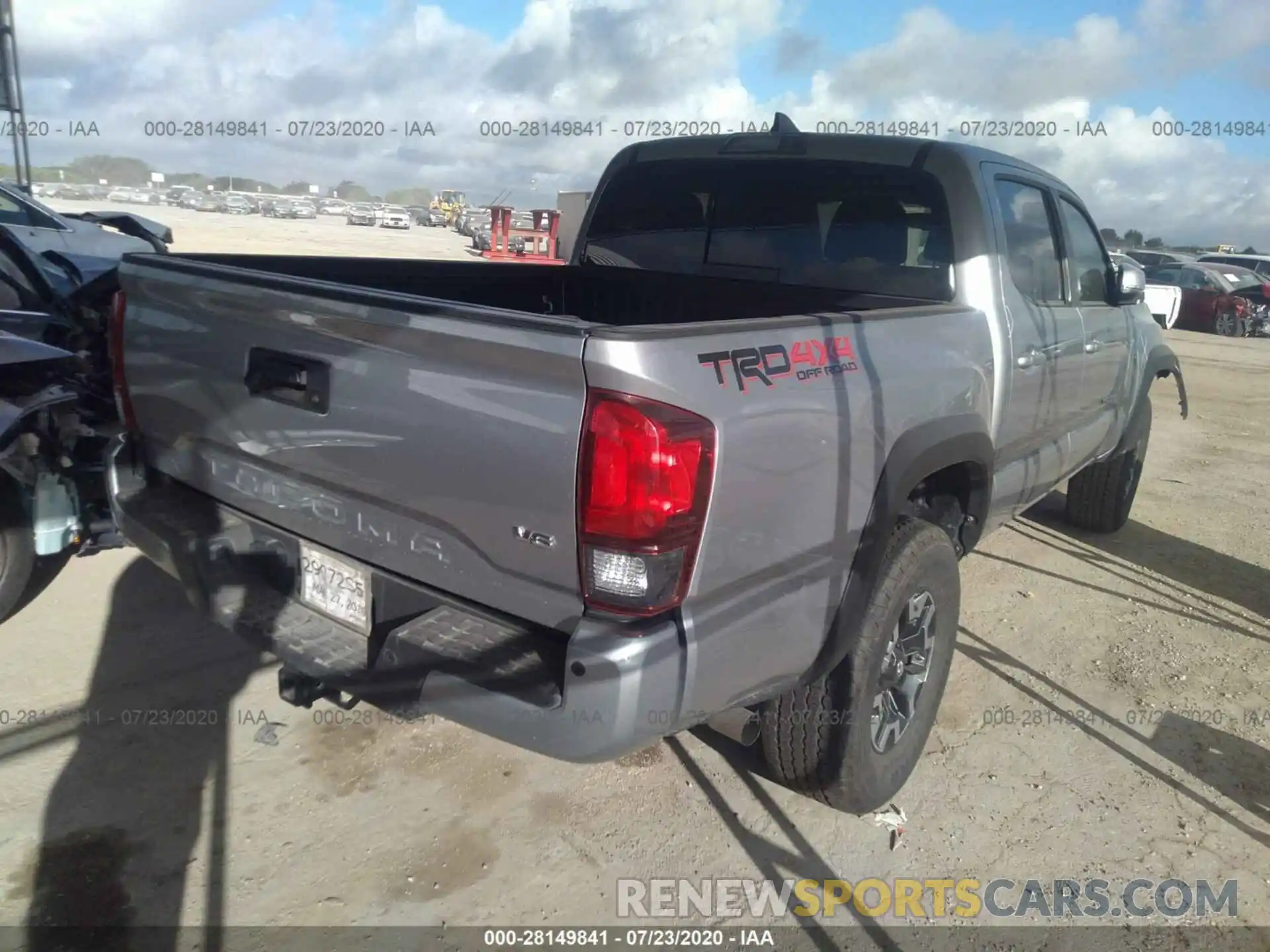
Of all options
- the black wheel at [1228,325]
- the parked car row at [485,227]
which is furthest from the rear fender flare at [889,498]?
the parked car row at [485,227]

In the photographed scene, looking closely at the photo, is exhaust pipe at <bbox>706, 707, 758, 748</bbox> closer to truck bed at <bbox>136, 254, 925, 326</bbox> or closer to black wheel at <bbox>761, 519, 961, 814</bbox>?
black wheel at <bbox>761, 519, 961, 814</bbox>

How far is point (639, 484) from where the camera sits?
1887mm

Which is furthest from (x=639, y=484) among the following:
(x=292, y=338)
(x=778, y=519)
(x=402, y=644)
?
(x=292, y=338)

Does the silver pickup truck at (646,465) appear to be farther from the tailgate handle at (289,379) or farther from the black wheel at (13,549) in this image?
the black wheel at (13,549)

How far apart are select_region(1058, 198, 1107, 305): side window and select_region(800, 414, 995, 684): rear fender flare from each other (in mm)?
1661

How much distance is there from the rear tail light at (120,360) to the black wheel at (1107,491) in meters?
5.07

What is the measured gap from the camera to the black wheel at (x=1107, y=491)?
568cm

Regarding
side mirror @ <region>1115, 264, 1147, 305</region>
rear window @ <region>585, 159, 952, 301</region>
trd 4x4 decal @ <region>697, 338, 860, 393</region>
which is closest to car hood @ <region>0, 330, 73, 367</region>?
rear window @ <region>585, 159, 952, 301</region>

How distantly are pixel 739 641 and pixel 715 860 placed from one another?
3.16ft

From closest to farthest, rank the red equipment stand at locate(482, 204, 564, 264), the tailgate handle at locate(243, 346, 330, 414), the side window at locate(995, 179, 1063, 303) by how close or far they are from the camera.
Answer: the tailgate handle at locate(243, 346, 330, 414) → the side window at locate(995, 179, 1063, 303) → the red equipment stand at locate(482, 204, 564, 264)

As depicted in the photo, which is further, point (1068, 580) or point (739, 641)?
point (1068, 580)

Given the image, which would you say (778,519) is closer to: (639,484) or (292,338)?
(639,484)

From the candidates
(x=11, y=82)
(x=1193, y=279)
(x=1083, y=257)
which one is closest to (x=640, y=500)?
(x=1083, y=257)

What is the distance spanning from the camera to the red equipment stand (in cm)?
2480
